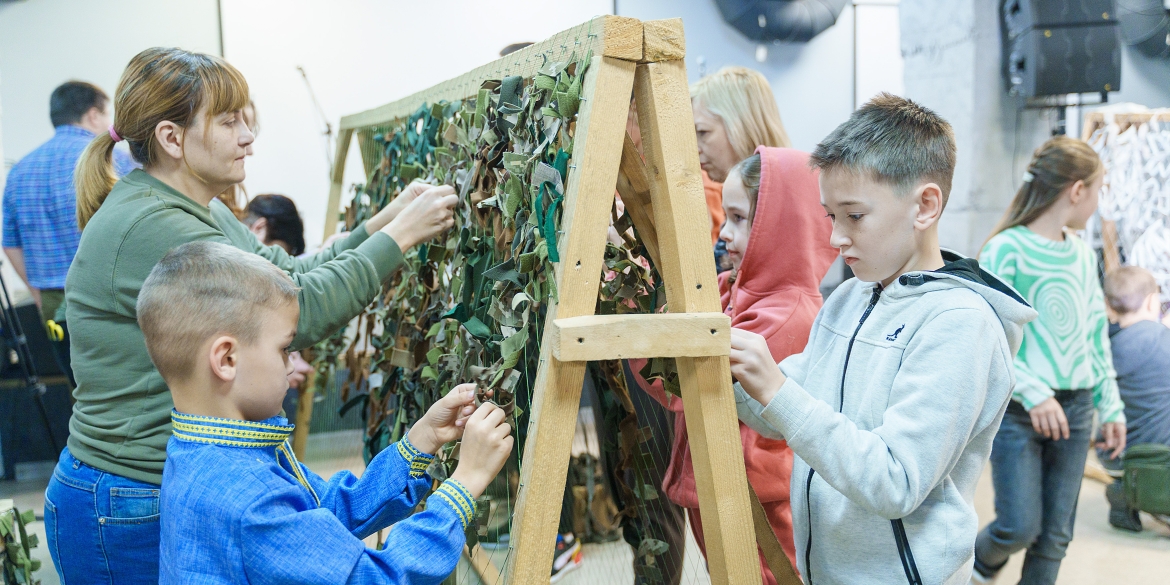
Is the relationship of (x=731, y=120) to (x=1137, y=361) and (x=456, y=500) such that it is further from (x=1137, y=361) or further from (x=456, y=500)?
(x=1137, y=361)

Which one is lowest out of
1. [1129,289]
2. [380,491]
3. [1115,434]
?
[1115,434]

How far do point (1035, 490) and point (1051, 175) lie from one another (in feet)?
2.80

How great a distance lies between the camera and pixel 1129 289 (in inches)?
135

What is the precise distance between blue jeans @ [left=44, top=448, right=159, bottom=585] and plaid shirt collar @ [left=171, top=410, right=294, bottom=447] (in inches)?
14.7

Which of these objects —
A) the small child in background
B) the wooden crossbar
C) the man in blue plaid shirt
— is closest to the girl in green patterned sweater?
the small child in background

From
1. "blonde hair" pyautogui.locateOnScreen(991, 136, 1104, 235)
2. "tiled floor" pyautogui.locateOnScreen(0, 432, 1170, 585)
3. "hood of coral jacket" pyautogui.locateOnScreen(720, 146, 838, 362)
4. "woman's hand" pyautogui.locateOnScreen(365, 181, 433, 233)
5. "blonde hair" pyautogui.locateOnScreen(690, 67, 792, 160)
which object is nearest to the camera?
"hood of coral jacket" pyautogui.locateOnScreen(720, 146, 838, 362)

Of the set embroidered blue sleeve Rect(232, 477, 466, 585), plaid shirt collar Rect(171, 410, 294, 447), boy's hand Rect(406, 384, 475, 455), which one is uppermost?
plaid shirt collar Rect(171, 410, 294, 447)

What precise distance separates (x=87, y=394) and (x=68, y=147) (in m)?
2.49

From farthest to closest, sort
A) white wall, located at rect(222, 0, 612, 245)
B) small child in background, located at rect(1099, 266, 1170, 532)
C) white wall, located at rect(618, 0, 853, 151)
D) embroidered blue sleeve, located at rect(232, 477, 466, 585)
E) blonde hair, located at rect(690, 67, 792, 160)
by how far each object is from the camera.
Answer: white wall, located at rect(618, 0, 853, 151)
white wall, located at rect(222, 0, 612, 245)
small child in background, located at rect(1099, 266, 1170, 532)
blonde hair, located at rect(690, 67, 792, 160)
embroidered blue sleeve, located at rect(232, 477, 466, 585)

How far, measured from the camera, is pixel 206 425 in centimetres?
104

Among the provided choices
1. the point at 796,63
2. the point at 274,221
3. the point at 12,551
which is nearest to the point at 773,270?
the point at 12,551

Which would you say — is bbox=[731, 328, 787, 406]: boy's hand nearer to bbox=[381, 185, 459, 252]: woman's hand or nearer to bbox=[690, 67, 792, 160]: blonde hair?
bbox=[381, 185, 459, 252]: woman's hand

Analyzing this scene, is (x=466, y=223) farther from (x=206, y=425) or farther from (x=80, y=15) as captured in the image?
(x=80, y=15)

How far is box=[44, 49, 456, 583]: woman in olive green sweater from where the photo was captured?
52.9 inches
